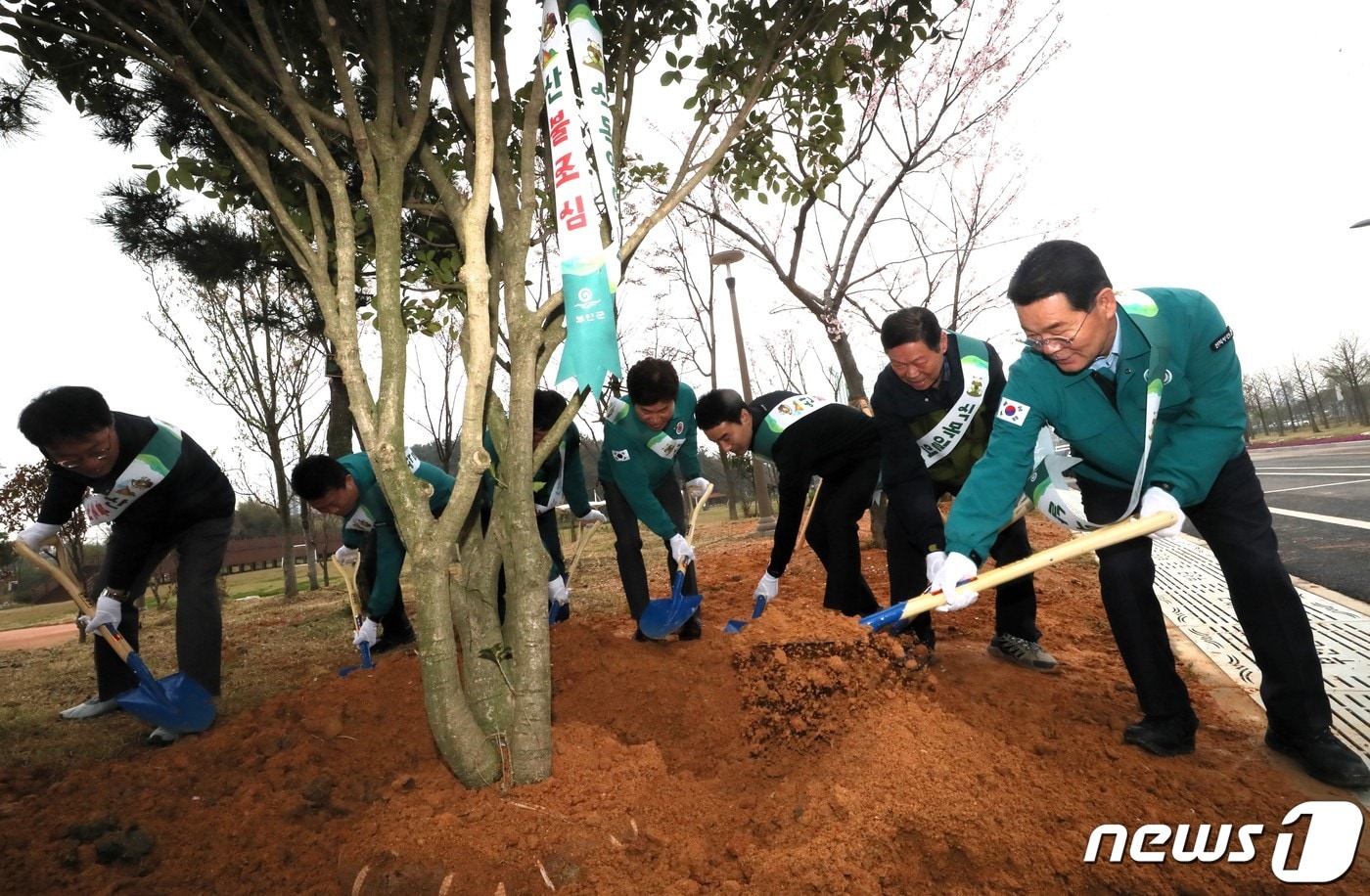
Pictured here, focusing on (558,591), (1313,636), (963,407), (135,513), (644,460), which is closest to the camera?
(1313,636)

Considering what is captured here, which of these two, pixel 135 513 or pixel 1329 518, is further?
pixel 1329 518

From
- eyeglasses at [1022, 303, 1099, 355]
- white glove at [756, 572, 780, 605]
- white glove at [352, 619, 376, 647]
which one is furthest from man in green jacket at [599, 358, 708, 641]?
eyeglasses at [1022, 303, 1099, 355]

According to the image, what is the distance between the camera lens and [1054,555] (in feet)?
7.04

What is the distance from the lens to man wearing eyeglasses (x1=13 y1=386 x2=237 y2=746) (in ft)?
9.55

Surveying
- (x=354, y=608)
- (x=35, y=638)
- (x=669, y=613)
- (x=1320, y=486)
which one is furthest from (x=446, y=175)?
(x=1320, y=486)

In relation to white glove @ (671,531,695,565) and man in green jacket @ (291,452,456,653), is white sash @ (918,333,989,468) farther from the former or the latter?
man in green jacket @ (291,452,456,653)

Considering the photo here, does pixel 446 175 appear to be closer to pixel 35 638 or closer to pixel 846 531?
pixel 846 531

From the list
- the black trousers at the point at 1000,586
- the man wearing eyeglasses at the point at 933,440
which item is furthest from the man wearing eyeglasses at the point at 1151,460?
the black trousers at the point at 1000,586

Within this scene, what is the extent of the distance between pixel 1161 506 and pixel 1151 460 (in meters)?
0.27

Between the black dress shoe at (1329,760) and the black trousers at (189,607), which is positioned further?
the black trousers at (189,607)

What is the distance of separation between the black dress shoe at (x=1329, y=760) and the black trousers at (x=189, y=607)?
13.6ft

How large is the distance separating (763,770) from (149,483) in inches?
121

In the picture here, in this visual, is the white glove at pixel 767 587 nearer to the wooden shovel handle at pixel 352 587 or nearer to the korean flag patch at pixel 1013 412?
the korean flag patch at pixel 1013 412

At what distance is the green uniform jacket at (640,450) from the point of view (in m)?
3.79
